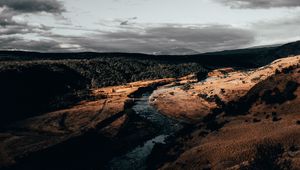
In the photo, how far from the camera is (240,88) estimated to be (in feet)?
521

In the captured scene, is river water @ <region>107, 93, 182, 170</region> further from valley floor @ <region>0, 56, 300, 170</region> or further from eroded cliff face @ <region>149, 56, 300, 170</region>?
eroded cliff face @ <region>149, 56, 300, 170</region>

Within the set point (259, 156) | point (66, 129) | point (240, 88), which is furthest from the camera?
point (240, 88)

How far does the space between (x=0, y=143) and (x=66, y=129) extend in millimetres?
18880

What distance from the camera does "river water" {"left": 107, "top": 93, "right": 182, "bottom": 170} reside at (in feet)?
291

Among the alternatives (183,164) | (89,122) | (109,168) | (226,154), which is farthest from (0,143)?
(226,154)

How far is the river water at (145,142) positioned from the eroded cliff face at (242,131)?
364 cm

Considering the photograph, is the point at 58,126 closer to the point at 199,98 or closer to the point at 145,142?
the point at 145,142

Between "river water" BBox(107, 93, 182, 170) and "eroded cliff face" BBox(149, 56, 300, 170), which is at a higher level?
"eroded cliff face" BBox(149, 56, 300, 170)

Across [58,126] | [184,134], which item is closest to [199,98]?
[184,134]

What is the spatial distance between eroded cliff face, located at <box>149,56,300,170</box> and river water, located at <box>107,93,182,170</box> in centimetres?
364

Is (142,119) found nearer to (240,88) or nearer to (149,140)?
(149,140)

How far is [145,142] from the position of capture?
10625 cm

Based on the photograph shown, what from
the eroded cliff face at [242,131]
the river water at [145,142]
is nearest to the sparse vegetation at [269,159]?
the eroded cliff face at [242,131]

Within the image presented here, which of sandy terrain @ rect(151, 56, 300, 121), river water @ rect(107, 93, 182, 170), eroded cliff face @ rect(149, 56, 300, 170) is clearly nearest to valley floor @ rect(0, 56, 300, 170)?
eroded cliff face @ rect(149, 56, 300, 170)
